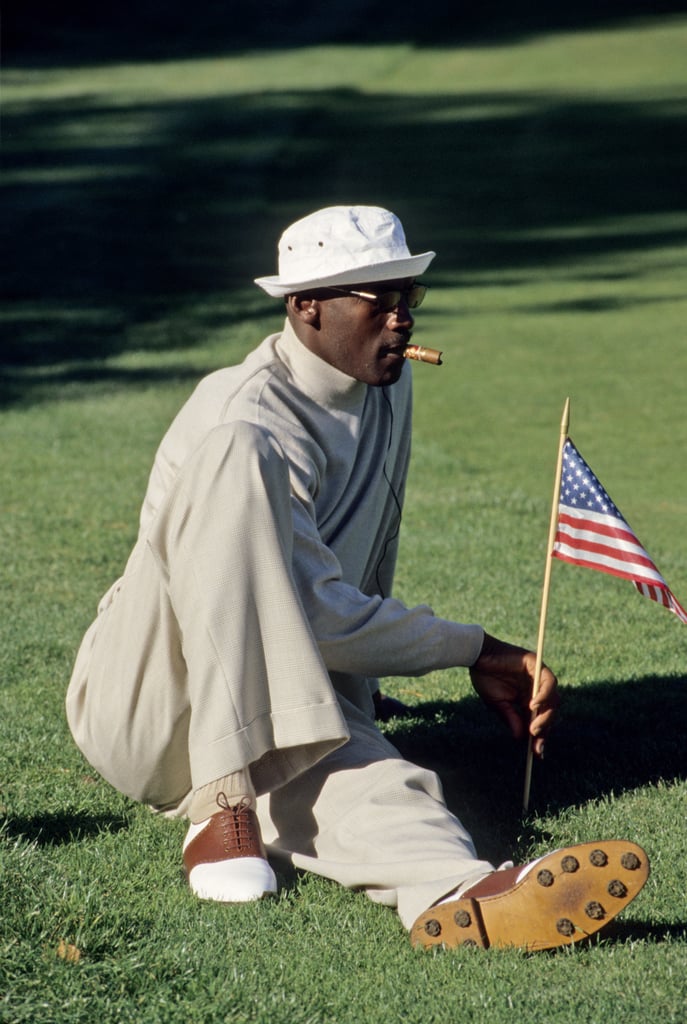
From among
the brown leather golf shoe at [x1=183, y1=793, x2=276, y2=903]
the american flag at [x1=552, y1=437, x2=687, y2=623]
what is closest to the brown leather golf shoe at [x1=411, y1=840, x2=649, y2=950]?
the brown leather golf shoe at [x1=183, y1=793, x2=276, y2=903]

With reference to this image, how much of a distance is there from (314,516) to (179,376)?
7305 millimetres

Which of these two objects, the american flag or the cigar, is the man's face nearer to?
the cigar

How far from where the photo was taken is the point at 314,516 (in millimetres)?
3932

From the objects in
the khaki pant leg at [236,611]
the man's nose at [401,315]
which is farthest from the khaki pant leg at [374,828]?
the man's nose at [401,315]

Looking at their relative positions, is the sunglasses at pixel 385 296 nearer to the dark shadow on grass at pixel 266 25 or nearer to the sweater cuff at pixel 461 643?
the sweater cuff at pixel 461 643

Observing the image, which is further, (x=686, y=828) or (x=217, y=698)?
(x=686, y=828)

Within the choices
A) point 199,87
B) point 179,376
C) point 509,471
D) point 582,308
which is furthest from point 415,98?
point 509,471

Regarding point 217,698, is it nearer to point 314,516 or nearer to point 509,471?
point 314,516

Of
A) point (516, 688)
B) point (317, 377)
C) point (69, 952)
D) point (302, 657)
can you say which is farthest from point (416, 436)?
point (69, 952)

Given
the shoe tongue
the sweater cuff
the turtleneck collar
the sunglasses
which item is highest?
the sunglasses

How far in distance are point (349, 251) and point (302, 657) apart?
1035 mm

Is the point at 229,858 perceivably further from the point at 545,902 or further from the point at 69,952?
the point at 545,902

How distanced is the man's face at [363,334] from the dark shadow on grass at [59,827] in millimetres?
1302

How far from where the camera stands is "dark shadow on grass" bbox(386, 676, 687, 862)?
413 centimetres
